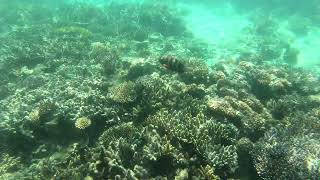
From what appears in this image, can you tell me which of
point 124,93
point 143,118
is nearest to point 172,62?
point 124,93

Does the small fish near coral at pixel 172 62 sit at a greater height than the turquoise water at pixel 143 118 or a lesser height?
greater

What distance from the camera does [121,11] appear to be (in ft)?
81.0

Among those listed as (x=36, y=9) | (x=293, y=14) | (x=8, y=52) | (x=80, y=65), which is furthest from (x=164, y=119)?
(x=293, y=14)

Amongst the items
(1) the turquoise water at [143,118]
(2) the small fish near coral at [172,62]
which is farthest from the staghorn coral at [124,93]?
(2) the small fish near coral at [172,62]

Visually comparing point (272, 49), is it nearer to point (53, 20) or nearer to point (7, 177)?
point (53, 20)

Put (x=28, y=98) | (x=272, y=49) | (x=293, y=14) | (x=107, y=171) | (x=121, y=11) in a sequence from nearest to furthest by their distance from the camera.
Answer: (x=107, y=171) → (x=28, y=98) → (x=272, y=49) → (x=121, y=11) → (x=293, y=14)

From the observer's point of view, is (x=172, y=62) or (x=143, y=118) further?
(x=172, y=62)

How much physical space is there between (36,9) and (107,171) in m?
22.5

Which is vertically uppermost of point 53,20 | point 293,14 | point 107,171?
point 293,14

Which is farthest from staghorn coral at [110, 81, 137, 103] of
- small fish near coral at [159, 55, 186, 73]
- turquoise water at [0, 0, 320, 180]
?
small fish near coral at [159, 55, 186, 73]

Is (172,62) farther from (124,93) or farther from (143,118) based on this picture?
(143,118)

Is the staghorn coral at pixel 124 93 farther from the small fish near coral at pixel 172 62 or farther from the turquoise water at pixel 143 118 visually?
the small fish near coral at pixel 172 62

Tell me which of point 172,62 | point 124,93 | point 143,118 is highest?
point 172,62

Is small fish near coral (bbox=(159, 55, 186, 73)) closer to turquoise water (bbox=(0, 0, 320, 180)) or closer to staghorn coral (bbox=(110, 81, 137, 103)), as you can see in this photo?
turquoise water (bbox=(0, 0, 320, 180))
